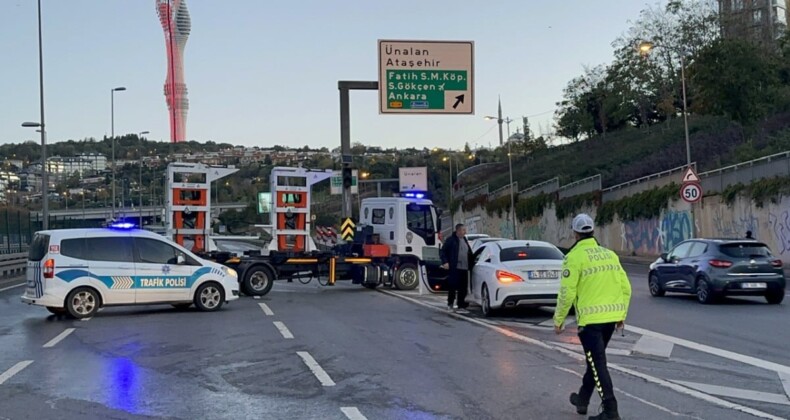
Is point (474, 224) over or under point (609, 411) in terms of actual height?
over

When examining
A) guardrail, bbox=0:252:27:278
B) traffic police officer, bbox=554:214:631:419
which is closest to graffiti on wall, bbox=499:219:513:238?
guardrail, bbox=0:252:27:278

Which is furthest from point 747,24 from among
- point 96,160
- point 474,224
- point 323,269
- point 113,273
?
point 96,160

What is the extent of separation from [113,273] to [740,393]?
1196cm

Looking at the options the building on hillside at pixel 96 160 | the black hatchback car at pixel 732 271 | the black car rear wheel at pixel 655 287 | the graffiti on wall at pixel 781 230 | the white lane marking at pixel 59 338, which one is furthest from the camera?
the building on hillside at pixel 96 160

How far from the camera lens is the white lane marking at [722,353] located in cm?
1011

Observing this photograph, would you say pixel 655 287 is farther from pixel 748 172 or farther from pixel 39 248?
pixel 748 172

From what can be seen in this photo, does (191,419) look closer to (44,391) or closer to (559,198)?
(44,391)

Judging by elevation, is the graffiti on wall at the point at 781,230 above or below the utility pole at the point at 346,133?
below

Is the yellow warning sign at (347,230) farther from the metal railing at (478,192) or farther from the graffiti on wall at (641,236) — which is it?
the metal railing at (478,192)

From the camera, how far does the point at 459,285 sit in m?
17.0

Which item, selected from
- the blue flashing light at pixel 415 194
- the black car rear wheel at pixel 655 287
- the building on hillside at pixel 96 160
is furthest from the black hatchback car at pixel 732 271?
the building on hillside at pixel 96 160

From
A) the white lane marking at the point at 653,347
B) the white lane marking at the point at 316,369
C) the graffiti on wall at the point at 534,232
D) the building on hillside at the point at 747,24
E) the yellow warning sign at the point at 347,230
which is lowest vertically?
the white lane marking at the point at 653,347

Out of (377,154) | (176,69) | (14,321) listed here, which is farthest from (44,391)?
(176,69)

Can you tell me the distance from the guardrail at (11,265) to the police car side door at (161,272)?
17.9m
